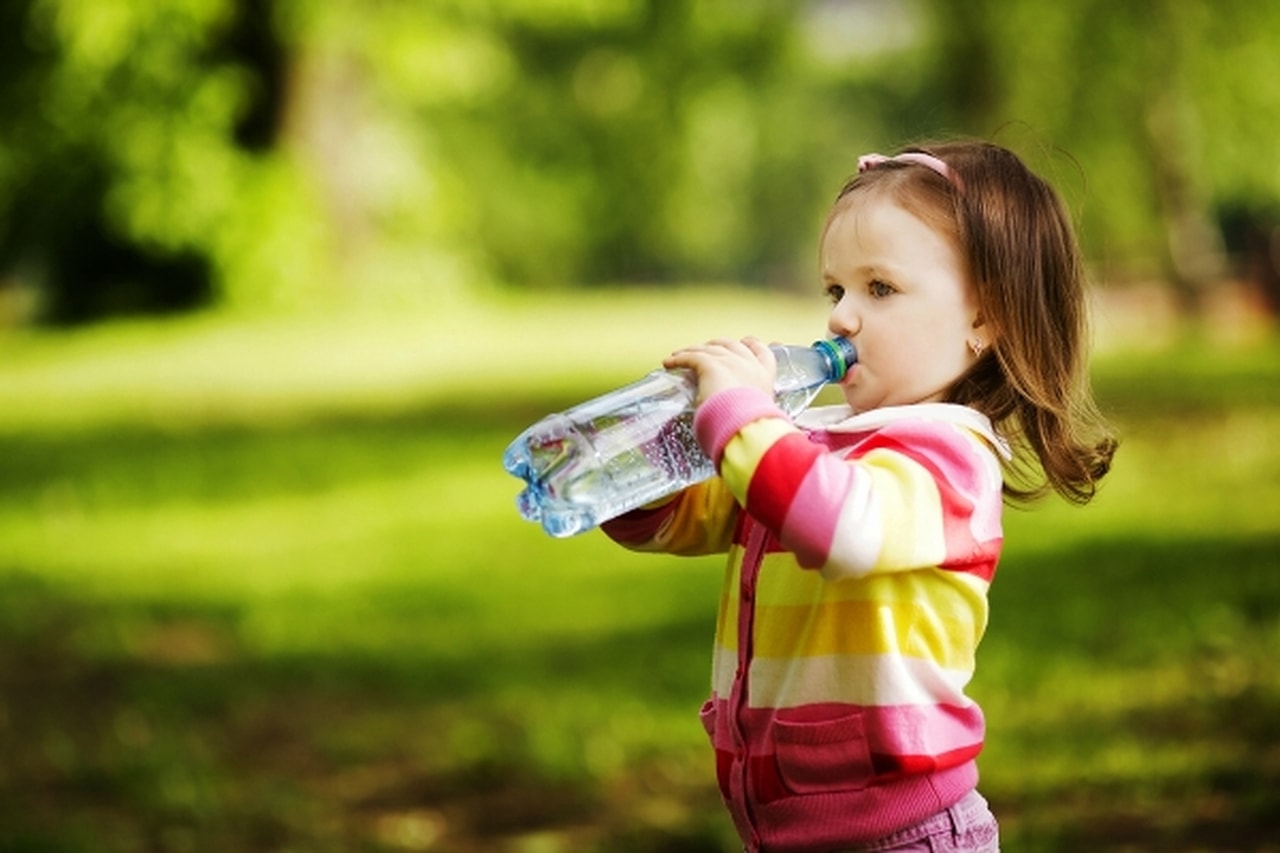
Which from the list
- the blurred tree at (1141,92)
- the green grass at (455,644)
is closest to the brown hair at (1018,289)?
the green grass at (455,644)

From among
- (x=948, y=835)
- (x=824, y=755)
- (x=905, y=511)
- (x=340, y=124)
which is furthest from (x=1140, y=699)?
(x=340, y=124)

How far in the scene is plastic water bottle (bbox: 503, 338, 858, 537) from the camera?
2389 millimetres

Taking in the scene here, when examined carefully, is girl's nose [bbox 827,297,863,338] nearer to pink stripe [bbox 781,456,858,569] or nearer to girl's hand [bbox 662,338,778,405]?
girl's hand [bbox 662,338,778,405]

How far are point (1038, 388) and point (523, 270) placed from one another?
114 ft

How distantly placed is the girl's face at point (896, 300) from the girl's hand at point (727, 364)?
0.14 m

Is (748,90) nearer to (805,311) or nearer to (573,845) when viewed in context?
(805,311)

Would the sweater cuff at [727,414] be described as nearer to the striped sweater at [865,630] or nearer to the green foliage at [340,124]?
the striped sweater at [865,630]

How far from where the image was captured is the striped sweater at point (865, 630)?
2141mm

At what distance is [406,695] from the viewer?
626 centimetres

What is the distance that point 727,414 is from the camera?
7.03 feet

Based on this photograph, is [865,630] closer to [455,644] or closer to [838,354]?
[838,354]

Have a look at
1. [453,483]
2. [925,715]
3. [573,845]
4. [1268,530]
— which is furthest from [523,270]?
[925,715]

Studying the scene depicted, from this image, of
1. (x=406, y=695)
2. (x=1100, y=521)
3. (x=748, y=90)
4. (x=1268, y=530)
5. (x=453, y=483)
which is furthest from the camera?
(x=748, y=90)

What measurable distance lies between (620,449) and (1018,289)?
586 mm
